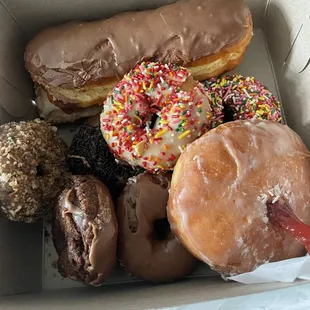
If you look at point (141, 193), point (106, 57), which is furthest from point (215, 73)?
point (141, 193)

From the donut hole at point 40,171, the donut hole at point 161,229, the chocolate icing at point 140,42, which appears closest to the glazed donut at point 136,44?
the chocolate icing at point 140,42

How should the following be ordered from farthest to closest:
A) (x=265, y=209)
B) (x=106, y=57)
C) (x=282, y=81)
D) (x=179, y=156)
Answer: (x=282, y=81)
(x=106, y=57)
(x=179, y=156)
(x=265, y=209)

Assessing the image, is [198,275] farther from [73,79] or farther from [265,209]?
[73,79]

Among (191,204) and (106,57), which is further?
(106,57)

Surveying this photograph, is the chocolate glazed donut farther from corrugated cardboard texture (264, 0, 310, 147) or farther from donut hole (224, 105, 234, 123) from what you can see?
corrugated cardboard texture (264, 0, 310, 147)

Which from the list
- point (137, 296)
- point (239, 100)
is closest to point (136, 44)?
point (239, 100)

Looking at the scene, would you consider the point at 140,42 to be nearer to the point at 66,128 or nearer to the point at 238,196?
the point at 66,128

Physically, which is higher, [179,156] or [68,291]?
[179,156]
